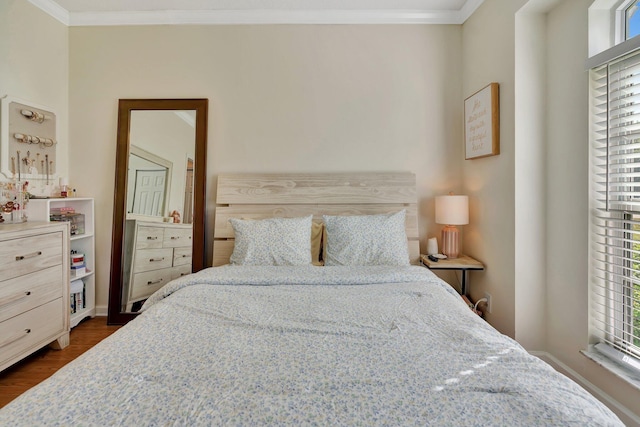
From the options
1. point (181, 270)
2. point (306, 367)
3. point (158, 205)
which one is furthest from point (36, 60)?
point (306, 367)

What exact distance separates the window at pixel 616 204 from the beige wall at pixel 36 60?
12.4 ft

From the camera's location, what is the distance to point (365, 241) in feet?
7.34

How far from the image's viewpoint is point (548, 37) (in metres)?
2.00

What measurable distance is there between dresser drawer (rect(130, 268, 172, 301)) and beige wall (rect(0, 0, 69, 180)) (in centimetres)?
114

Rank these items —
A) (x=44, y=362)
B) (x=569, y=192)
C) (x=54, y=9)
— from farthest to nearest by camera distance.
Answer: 1. (x=54, y=9)
2. (x=44, y=362)
3. (x=569, y=192)

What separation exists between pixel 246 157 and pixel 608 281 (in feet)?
8.36

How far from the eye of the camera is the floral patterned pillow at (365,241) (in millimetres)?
2215

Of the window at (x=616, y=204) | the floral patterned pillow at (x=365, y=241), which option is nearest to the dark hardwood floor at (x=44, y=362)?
the floral patterned pillow at (x=365, y=241)

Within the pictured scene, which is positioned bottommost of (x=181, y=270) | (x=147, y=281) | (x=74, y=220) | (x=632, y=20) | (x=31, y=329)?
(x=31, y=329)

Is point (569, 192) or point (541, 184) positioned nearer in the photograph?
point (569, 192)

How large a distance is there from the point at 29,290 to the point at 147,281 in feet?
2.66

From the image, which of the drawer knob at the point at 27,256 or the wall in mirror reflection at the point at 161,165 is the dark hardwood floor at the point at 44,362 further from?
the wall in mirror reflection at the point at 161,165

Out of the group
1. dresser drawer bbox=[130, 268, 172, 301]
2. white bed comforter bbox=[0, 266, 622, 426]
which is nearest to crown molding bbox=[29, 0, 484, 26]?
dresser drawer bbox=[130, 268, 172, 301]

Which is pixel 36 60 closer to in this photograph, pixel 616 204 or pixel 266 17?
pixel 266 17
